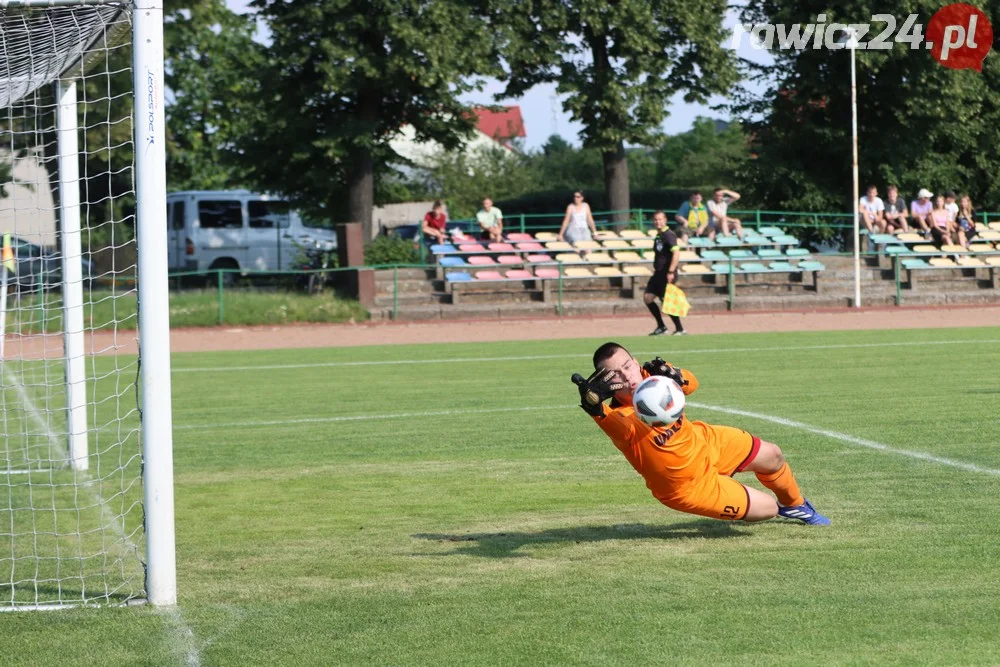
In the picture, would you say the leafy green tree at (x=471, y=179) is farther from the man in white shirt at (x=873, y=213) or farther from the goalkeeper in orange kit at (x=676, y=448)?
the goalkeeper in orange kit at (x=676, y=448)

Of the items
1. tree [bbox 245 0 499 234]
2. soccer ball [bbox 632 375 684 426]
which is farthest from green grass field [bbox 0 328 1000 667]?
tree [bbox 245 0 499 234]

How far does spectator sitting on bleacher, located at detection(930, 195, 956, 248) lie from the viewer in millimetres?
34000

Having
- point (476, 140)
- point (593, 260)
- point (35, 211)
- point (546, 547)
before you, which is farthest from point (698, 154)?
point (546, 547)

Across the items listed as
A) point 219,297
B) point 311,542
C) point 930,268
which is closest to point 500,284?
point 219,297

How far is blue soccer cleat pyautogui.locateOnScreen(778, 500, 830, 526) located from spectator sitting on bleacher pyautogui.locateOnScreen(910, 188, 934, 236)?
29013 millimetres

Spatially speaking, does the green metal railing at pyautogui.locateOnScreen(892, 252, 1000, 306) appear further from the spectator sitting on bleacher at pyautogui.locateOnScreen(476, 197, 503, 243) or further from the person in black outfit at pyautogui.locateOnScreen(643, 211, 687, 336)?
the person in black outfit at pyautogui.locateOnScreen(643, 211, 687, 336)

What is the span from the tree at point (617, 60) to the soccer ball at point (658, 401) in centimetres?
2958

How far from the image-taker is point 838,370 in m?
16.2

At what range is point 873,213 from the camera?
3453 centimetres

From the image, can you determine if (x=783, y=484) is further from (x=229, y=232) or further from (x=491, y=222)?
(x=229, y=232)

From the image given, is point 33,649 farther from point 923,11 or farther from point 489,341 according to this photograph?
point 923,11

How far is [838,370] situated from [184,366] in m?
10.0

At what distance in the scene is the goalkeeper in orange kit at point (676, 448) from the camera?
659 centimetres

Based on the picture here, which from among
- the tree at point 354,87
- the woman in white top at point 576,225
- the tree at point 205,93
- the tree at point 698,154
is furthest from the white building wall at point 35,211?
the tree at point 698,154
